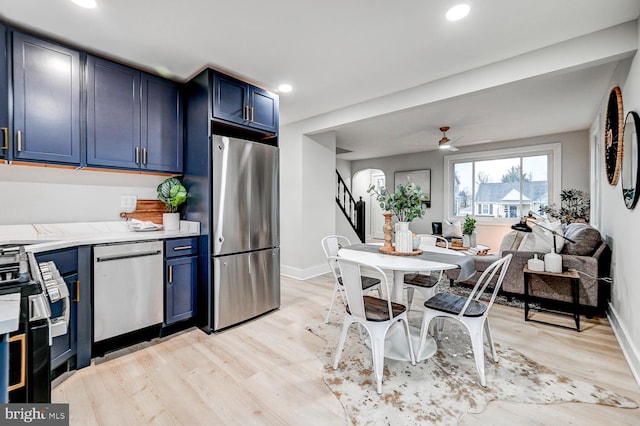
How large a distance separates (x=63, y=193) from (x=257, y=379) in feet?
7.66

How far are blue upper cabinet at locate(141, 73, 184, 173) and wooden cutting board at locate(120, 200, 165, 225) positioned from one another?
427mm

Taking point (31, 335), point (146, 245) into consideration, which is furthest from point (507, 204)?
point (31, 335)

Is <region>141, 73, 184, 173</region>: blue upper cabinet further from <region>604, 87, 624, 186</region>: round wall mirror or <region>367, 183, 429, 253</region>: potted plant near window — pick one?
<region>604, 87, 624, 186</region>: round wall mirror

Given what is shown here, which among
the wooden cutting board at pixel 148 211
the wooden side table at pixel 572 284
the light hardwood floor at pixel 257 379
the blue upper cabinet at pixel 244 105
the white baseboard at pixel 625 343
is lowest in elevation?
the light hardwood floor at pixel 257 379

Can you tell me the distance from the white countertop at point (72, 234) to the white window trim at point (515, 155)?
20.0 feet

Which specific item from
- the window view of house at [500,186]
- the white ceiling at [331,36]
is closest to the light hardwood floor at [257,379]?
the white ceiling at [331,36]

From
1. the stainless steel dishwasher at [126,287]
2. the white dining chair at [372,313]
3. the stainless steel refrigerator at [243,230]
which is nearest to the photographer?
the white dining chair at [372,313]

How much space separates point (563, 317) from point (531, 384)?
1.61 meters

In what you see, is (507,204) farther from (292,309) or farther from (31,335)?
(31,335)

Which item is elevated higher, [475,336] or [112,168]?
[112,168]

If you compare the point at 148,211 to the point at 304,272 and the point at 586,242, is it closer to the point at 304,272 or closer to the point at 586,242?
the point at 304,272

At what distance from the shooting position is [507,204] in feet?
20.9

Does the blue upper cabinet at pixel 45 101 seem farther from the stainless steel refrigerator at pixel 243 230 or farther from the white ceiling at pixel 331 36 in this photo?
the stainless steel refrigerator at pixel 243 230

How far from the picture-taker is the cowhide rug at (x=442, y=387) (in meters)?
1.68
